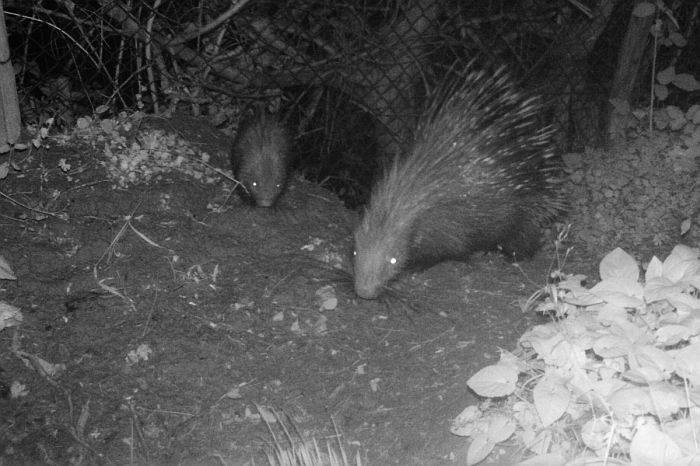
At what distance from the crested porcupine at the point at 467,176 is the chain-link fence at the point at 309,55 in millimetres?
562

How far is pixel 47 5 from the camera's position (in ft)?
17.2

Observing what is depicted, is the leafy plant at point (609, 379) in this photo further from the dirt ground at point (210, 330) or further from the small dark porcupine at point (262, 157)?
the small dark porcupine at point (262, 157)

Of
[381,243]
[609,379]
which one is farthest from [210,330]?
[609,379]

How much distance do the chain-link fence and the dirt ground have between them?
2.76 feet

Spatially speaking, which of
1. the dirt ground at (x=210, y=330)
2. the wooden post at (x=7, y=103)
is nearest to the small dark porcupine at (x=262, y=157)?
the dirt ground at (x=210, y=330)

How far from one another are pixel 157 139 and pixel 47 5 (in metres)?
1.39

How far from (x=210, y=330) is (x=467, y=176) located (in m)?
1.90

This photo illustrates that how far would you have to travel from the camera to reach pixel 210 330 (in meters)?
3.63

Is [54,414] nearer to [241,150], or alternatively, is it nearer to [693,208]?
[241,150]

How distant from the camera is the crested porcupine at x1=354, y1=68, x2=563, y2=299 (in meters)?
4.49

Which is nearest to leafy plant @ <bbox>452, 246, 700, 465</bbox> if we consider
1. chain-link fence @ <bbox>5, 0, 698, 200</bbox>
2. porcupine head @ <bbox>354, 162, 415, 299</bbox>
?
porcupine head @ <bbox>354, 162, 415, 299</bbox>

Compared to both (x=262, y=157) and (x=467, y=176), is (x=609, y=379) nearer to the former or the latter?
(x=467, y=176)

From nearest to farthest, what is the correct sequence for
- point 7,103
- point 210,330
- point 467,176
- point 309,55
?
1. point 210,330
2. point 7,103
3. point 467,176
4. point 309,55

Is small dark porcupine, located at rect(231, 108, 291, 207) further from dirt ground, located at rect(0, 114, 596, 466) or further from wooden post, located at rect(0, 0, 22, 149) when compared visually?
wooden post, located at rect(0, 0, 22, 149)
